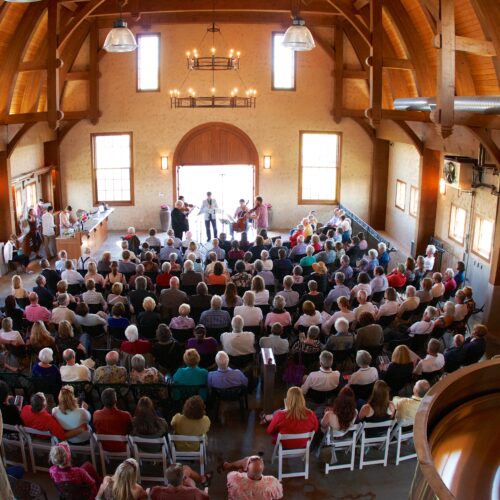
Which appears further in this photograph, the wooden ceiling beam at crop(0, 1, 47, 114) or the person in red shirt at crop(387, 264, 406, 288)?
the wooden ceiling beam at crop(0, 1, 47, 114)

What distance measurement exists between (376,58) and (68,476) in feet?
40.0

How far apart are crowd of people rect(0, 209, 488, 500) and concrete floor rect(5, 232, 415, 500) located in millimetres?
275

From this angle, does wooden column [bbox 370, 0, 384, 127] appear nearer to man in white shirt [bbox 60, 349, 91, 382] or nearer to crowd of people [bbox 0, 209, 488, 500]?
crowd of people [bbox 0, 209, 488, 500]

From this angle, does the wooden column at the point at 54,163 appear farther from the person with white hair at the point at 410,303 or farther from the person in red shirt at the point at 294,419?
the person in red shirt at the point at 294,419

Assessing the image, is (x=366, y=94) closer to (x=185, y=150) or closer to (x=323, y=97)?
(x=323, y=97)

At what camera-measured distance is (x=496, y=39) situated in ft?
32.9

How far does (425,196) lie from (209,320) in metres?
8.98

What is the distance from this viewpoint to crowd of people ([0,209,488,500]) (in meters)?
6.45

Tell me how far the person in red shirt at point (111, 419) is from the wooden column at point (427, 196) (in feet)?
37.0

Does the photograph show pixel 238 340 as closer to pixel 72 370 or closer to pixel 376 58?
pixel 72 370

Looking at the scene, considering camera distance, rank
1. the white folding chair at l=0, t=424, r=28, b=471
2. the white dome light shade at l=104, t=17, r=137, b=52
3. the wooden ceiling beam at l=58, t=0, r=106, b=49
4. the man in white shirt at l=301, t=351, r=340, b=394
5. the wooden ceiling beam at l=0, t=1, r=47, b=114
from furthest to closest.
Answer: the wooden ceiling beam at l=58, t=0, r=106, b=49 → the wooden ceiling beam at l=0, t=1, r=47, b=114 → the white dome light shade at l=104, t=17, r=137, b=52 → the man in white shirt at l=301, t=351, r=340, b=394 → the white folding chair at l=0, t=424, r=28, b=471

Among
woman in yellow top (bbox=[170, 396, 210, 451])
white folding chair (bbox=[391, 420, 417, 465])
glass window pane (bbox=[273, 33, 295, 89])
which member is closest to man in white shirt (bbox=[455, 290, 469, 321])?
white folding chair (bbox=[391, 420, 417, 465])

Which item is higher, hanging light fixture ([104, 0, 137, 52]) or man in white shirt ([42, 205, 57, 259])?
hanging light fixture ([104, 0, 137, 52])

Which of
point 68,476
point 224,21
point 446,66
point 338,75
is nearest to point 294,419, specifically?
point 68,476
